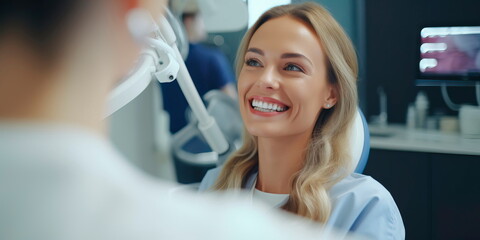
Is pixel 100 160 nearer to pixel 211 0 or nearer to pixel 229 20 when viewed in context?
pixel 229 20

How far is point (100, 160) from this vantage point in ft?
0.98

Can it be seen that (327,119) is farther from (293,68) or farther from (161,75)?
(161,75)

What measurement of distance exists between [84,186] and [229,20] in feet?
4.21

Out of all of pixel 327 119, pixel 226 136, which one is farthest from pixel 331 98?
pixel 226 136

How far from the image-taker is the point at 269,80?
106cm

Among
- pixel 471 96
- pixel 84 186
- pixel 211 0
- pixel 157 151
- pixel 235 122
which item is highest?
pixel 211 0

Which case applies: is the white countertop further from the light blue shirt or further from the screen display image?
the light blue shirt

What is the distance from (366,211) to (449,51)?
0.74 metres

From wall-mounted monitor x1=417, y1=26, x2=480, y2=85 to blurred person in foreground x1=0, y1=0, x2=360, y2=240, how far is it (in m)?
1.23

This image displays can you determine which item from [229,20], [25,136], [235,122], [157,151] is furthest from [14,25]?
[157,151]

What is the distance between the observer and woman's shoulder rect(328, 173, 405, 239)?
101 cm

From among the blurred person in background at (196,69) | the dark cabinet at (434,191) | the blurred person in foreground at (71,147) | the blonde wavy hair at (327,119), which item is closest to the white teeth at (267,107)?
the blonde wavy hair at (327,119)

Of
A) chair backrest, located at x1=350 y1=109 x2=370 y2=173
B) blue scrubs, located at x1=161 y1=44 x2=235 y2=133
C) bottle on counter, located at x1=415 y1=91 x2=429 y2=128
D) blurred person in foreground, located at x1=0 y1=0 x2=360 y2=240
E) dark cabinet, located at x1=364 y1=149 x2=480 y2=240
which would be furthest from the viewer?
blue scrubs, located at x1=161 y1=44 x2=235 y2=133

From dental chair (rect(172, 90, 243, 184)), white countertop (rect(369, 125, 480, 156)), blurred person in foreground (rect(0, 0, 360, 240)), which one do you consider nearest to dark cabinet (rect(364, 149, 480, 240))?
white countertop (rect(369, 125, 480, 156))
